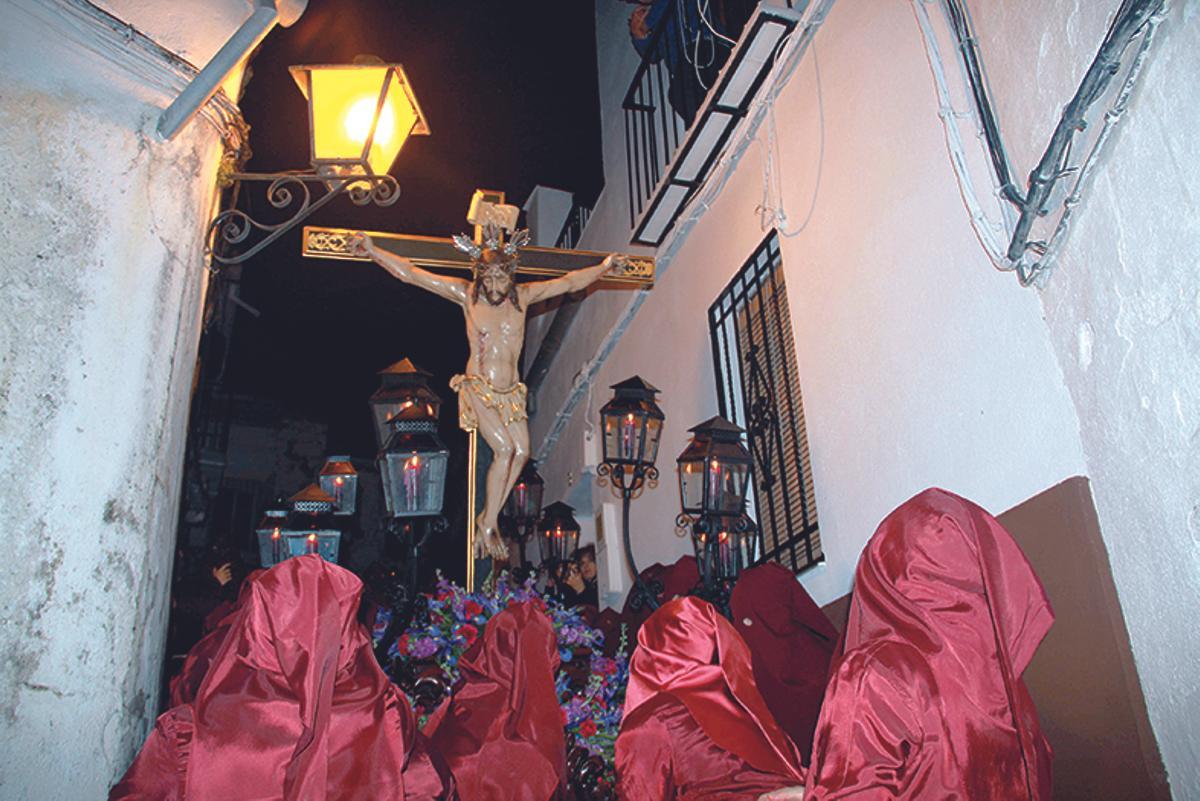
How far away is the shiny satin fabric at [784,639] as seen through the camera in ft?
12.5

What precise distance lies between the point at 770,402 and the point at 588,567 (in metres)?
3.14

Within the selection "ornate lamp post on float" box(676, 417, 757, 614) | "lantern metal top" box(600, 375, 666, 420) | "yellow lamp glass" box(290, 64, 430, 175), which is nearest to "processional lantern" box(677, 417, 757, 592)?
"ornate lamp post on float" box(676, 417, 757, 614)

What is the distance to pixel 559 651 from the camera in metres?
3.95

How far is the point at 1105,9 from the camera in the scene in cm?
263

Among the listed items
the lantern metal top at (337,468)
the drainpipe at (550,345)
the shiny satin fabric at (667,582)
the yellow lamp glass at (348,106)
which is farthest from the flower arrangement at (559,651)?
the drainpipe at (550,345)

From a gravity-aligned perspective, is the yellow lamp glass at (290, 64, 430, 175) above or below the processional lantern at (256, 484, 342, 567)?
above

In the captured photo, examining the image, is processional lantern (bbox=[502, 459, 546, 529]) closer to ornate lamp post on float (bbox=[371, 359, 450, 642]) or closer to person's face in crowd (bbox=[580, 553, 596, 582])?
ornate lamp post on float (bbox=[371, 359, 450, 642])

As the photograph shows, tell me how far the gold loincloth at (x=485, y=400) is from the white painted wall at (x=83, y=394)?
4.25 ft

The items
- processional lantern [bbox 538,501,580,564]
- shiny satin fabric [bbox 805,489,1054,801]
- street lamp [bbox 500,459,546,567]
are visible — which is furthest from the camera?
processional lantern [bbox 538,501,580,564]

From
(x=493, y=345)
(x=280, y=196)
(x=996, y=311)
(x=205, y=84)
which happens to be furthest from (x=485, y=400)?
(x=996, y=311)

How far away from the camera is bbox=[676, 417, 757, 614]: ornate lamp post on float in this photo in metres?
4.32

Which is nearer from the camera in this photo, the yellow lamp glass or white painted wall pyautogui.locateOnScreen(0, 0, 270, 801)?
white painted wall pyautogui.locateOnScreen(0, 0, 270, 801)

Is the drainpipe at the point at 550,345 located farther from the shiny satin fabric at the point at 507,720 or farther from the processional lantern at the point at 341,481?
the shiny satin fabric at the point at 507,720

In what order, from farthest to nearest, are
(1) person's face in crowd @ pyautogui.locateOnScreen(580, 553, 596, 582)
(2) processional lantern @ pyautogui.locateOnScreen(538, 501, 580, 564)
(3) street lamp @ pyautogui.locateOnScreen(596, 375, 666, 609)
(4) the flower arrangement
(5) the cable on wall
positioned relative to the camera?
(1) person's face in crowd @ pyautogui.locateOnScreen(580, 553, 596, 582) → (2) processional lantern @ pyautogui.locateOnScreen(538, 501, 580, 564) → (3) street lamp @ pyautogui.locateOnScreen(596, 375, 666, 609) → (4) the flower arrangement → (5) the cable on wall
